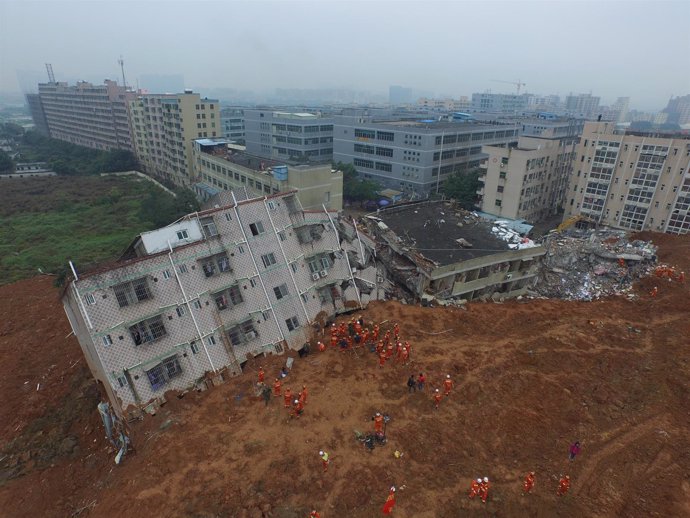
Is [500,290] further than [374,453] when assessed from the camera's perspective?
Yes

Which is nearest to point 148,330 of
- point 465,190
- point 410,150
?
Answer: point 465,190

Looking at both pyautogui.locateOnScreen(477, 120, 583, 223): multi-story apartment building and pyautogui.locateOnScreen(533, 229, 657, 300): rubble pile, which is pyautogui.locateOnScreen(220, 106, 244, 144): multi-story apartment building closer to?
pyautogui.locateOnScreen(477, 120, 583, 223): multi-story apartment building

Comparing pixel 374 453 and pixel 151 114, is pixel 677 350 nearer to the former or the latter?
pixel 374 453

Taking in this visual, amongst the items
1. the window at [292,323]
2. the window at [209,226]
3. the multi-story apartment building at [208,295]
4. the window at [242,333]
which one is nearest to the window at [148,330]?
the multi-story apartment building at [208,295]

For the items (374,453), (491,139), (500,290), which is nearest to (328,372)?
(374,453)

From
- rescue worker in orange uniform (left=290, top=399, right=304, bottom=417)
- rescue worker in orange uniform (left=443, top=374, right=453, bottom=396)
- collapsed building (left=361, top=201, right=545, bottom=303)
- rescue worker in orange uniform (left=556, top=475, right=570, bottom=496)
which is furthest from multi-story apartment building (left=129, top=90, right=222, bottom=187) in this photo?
rescue worker in orange uniform (left=556, top=475, right=570, bottom=496)

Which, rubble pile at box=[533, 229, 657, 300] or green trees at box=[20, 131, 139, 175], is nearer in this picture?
rubble pile at box=[533, 229, 657, 300]
